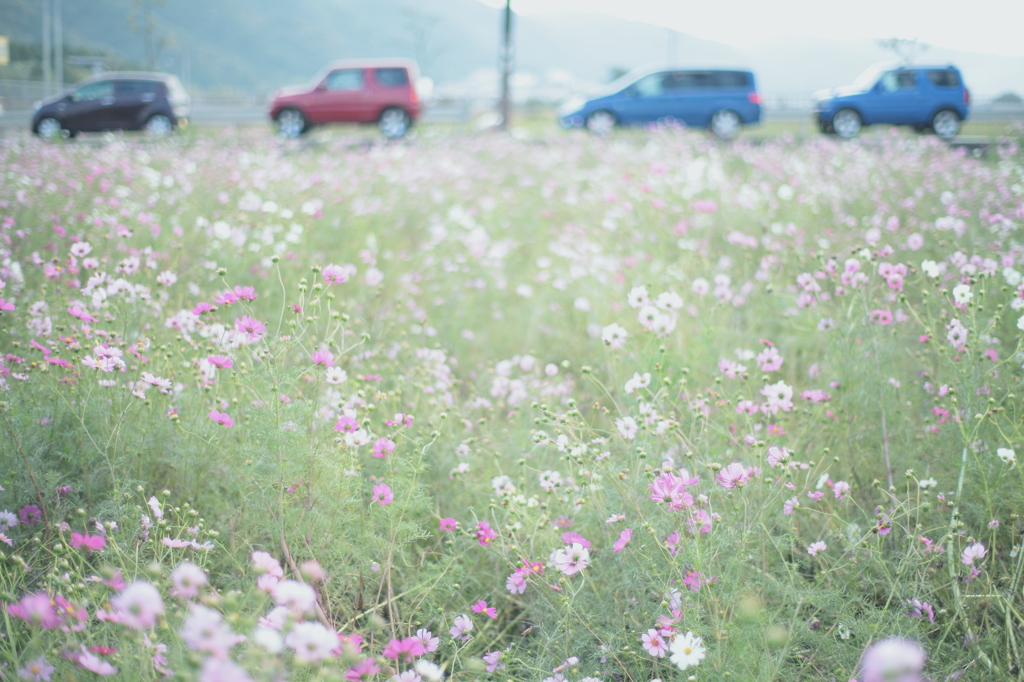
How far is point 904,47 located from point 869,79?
25.5ft

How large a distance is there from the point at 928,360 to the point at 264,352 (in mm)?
2667

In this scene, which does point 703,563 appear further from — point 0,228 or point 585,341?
point 0,228

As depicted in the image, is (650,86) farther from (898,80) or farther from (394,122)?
(394,122)

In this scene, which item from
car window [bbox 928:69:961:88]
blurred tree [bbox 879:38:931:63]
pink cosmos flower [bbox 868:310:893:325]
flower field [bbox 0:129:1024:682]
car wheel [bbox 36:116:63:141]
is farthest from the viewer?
car window [bbox 928:69:961:88]

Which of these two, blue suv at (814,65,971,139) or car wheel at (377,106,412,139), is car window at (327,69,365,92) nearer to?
car wheel at (377,106,412,139)

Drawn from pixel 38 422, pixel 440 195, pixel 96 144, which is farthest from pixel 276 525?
pixel 96 144

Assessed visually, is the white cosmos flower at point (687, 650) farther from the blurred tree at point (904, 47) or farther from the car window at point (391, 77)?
the car window at point (391, 77)

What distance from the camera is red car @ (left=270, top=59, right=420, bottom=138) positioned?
14.6 m

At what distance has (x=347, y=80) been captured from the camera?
14883 mm

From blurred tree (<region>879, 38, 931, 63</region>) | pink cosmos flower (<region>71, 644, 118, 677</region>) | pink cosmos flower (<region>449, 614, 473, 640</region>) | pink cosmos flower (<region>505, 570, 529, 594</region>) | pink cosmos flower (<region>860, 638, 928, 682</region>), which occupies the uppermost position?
blurred tree (<region>879, 38, 931, 63</region>)

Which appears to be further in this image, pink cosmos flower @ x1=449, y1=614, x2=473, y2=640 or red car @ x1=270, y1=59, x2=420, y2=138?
red car @ x1=270, y1=59, x2=420, y2=138

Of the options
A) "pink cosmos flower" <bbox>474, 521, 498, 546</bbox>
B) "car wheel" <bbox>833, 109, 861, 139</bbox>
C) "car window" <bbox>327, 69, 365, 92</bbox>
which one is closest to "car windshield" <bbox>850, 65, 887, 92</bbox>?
"car wheel" <bbox>833, 109, 861, 139</bbox>

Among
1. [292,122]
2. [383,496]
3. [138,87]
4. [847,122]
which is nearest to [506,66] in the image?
[292,122]

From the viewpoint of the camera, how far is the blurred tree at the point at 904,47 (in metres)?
7.34
